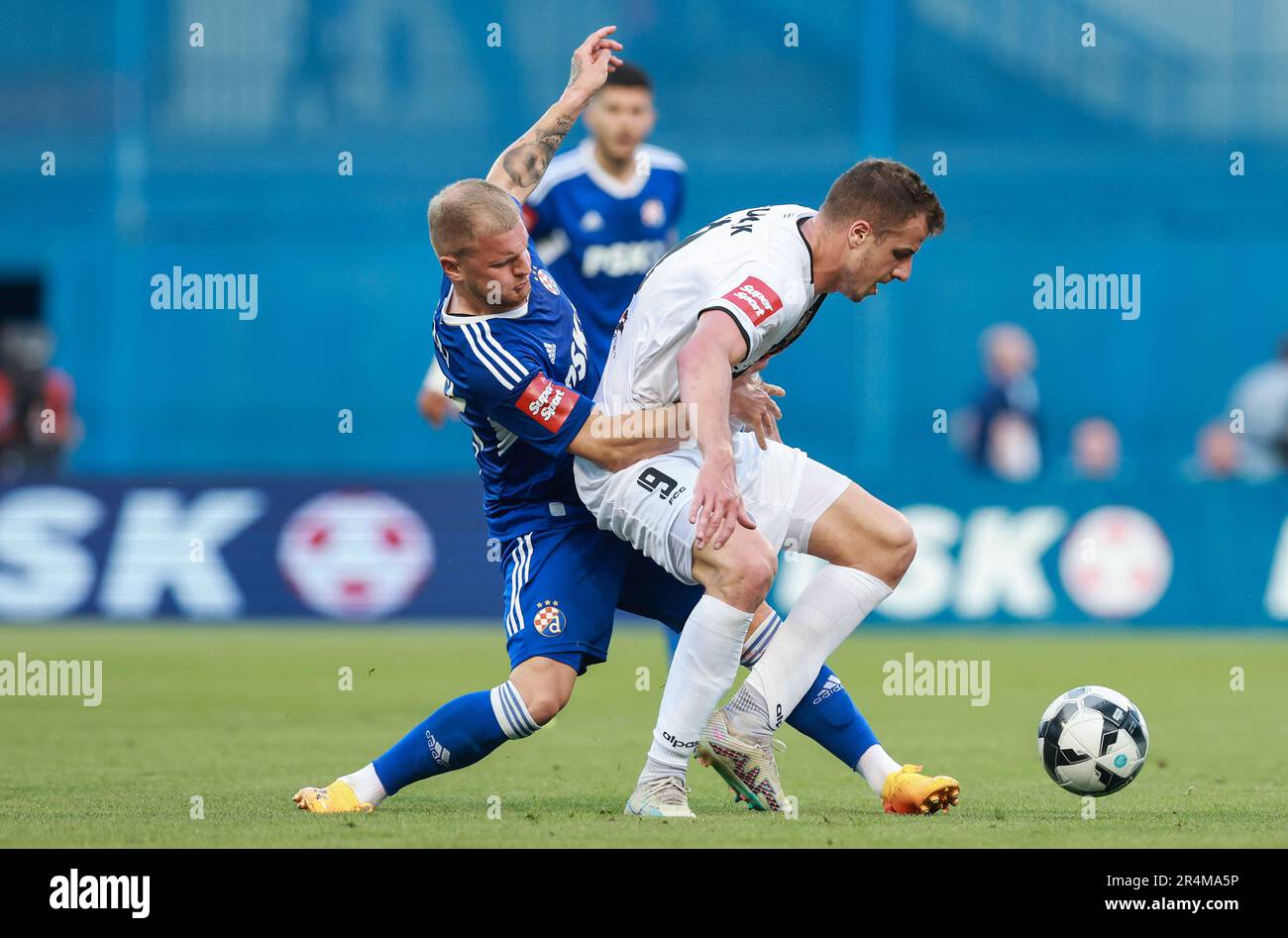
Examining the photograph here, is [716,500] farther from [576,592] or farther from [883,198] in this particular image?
[883,198]

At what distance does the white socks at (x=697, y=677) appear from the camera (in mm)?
5941

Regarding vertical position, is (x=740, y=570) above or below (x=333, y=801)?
above

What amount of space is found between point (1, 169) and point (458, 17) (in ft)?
18.8

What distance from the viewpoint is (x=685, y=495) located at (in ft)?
19.8

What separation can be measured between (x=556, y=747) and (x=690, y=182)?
1425 cm

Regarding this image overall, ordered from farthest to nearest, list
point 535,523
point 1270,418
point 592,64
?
point 1270,418
point 592,64
point 535,523

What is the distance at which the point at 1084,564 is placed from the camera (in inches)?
587

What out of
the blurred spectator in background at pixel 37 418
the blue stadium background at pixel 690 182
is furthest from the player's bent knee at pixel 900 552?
the blurred spectator in background at pixel 37 418

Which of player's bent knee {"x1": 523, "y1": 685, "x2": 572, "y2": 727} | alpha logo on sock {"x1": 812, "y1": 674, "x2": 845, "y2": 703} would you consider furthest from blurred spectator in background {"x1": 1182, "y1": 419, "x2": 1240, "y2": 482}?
player's bent knee {"x1": 523, "y1": 685, "x2": 572, "y2": 727}

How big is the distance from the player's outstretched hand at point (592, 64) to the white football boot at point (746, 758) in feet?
7.43

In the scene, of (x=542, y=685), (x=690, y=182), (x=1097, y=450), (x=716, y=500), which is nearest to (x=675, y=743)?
(x=542, y=685)

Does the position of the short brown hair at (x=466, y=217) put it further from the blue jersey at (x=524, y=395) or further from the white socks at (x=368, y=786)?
the white socks at (x=368, y=786)

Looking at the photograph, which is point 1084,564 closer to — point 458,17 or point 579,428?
point 579,428
